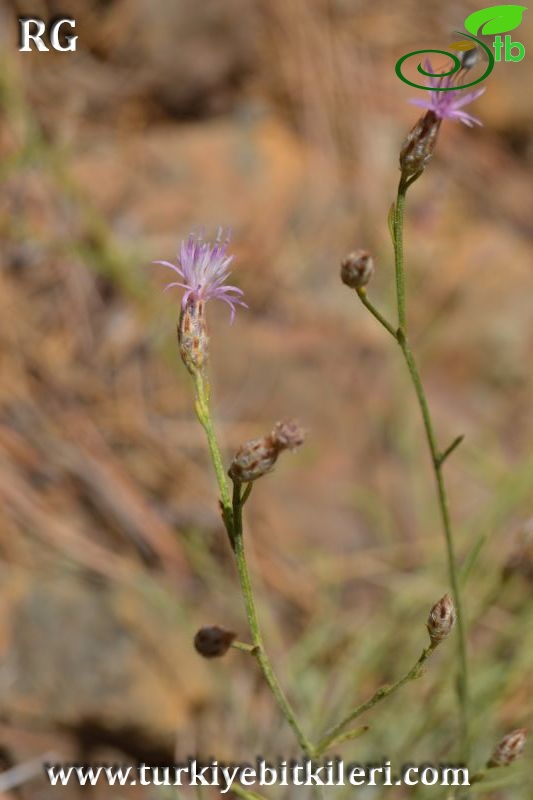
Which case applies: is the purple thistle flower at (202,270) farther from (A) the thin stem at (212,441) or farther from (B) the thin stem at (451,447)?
(B) the thin stem at (451,447)

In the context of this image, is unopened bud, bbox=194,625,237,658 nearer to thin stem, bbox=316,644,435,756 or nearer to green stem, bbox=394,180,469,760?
thin stem, bbox=316,644,435,756

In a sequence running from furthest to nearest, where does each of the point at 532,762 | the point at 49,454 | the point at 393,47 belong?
the point at 393,47
the point at 49,454
the point at 532,762

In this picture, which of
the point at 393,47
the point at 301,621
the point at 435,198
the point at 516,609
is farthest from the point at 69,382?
the point at 393,47

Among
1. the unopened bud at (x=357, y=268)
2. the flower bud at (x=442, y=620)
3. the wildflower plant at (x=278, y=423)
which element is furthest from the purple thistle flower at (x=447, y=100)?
the flower bud at (x=442, y=620)

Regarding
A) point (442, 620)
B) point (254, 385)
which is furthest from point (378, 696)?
point (254, 385)

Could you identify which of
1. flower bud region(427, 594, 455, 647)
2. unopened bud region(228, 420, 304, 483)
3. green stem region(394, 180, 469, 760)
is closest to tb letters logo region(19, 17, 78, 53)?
green stem region(394, 180, 469, 760)

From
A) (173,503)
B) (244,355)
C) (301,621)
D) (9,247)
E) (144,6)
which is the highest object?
(144,6)

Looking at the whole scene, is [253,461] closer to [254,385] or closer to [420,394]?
[420,394]

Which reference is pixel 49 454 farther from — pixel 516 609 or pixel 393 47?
pixel 393 47
